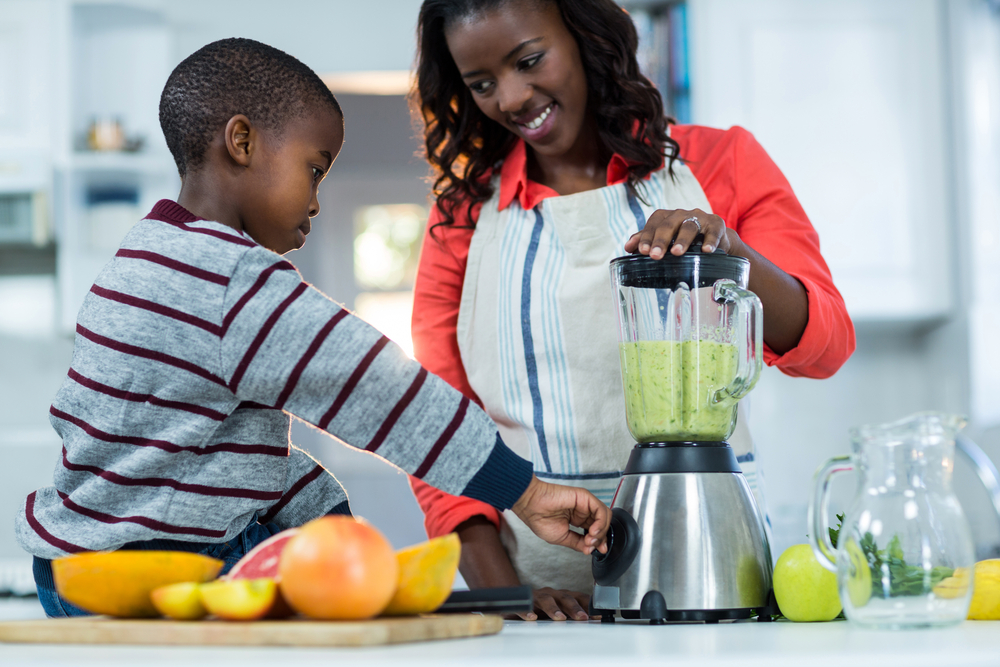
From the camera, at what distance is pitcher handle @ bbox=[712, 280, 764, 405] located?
2.59 feet

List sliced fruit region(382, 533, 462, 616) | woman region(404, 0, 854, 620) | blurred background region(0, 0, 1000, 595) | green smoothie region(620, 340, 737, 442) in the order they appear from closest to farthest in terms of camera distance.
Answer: sliced fruit region(382, 533, 462, 616)
green smoothie region(620, 340, 737, 442)
woman region(404, 0, 854, 620)
blurred background region(0, 0, 1000, 595)

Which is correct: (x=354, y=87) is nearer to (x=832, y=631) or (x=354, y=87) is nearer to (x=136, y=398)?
(x=136, y=398)

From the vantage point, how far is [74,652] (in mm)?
527

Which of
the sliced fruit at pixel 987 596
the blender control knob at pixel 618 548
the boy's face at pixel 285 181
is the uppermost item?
the boy's face at pixel 285 181

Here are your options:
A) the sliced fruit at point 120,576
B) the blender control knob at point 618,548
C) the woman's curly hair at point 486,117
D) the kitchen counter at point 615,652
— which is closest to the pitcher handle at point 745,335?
the blender control knob at point 618,548

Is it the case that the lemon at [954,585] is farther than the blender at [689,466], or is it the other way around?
the blender at [689,466]

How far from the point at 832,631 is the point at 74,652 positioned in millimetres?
473

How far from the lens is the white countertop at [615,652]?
0.47m

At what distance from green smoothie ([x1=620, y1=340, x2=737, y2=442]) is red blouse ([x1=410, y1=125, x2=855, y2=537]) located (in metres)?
0.17

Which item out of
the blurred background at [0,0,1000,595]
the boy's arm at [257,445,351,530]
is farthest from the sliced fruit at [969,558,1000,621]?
the blurred background at [0,0,1000,595]

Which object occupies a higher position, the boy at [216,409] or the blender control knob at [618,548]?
the boy at [216,409]

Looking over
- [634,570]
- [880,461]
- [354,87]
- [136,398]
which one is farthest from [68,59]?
[880,461]

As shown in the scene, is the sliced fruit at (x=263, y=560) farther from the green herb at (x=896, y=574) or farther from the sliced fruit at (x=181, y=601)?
the green herb at (x=896, y=574)

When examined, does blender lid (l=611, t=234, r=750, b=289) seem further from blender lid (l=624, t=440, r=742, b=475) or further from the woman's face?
the woman's face
